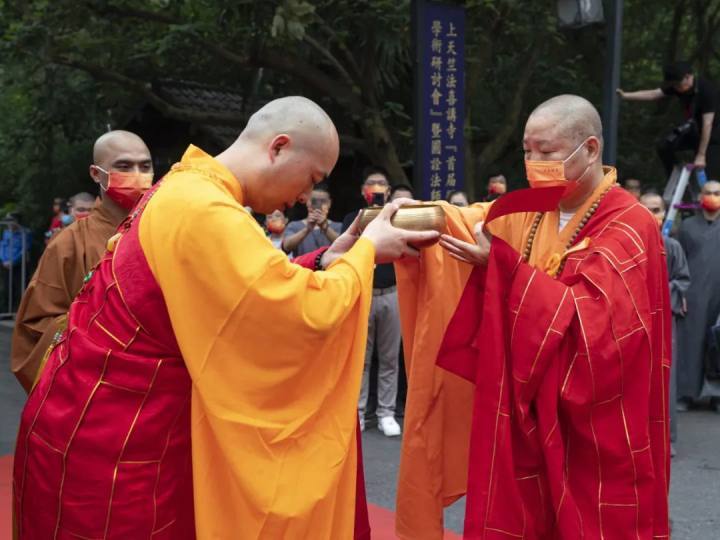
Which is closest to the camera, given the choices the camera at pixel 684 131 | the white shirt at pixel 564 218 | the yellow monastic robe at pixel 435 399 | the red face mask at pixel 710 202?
the white shirt at pixel 564 218

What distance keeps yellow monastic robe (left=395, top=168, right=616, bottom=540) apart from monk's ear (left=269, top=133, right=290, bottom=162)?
0.98 metres

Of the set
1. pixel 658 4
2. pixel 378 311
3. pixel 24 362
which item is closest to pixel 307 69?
pixel 378 311

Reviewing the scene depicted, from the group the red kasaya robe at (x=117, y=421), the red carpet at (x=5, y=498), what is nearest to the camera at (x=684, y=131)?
the red carpet at (x=5, y=498)

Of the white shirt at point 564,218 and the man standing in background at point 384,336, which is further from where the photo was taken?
the man standing in background at point 384,336

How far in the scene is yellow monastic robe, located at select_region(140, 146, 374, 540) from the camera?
2301 mm

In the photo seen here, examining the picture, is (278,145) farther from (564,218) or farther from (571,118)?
(564,218)

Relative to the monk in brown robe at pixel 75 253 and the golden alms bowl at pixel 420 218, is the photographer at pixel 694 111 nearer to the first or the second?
the monk in brown robe at pixel 75 253

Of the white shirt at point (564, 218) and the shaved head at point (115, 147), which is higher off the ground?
the shaved head at point (115, 147)

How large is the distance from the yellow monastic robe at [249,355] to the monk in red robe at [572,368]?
0.67 m

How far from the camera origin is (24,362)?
3.70 m

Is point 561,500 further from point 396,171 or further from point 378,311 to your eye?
point 396,171

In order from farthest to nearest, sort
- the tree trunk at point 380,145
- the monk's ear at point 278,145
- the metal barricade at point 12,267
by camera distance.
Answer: the metal barricade at point 12,267, the tree trunk at point 380,145, the monk's ear at point 278,145

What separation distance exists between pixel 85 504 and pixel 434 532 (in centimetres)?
138

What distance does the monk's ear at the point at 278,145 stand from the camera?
2510 mm
